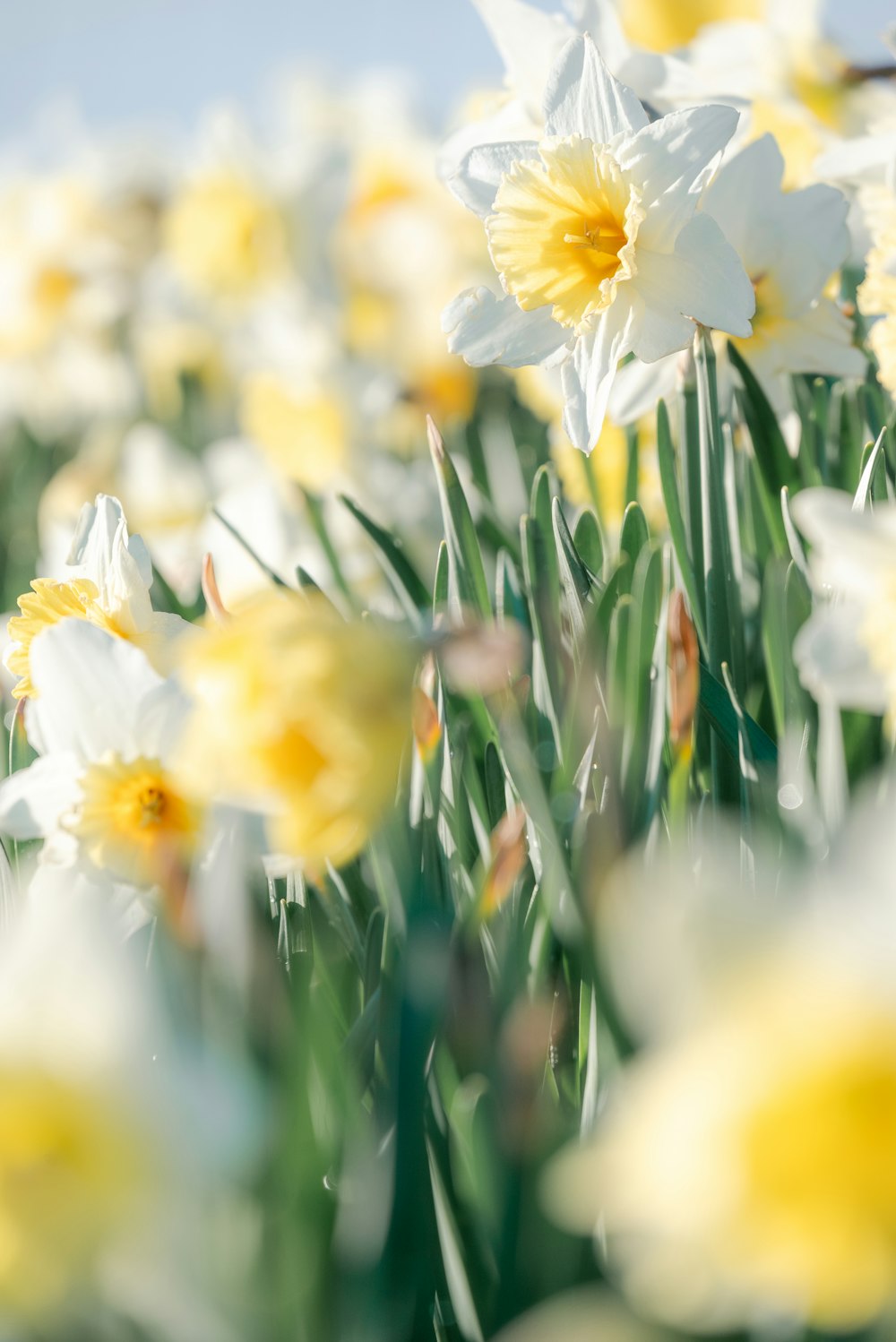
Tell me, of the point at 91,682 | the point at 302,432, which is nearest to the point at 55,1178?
the point at 91,682

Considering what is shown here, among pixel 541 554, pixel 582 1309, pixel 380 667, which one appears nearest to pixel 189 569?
pixel 541 554

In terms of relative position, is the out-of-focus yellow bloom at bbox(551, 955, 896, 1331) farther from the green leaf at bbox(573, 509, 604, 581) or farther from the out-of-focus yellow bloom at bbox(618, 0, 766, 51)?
the out-of-focus yellow bloom at bbox(618, 0, 766, 51)

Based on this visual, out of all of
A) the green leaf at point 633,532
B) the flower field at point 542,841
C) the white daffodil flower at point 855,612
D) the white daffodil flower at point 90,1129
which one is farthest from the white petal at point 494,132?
the white daffodil flower at point 90,1129

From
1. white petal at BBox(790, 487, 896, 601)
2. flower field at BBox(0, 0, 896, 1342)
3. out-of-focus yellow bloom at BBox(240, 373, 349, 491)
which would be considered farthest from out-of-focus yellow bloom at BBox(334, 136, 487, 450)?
white petal at BBox(790, 487, 896, 601)

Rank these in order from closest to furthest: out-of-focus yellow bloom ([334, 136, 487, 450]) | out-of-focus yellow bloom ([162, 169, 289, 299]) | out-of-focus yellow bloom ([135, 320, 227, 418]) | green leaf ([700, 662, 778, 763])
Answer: green leaf ([700, 662, 778, 763]) < out-of-focus yellow bloom ([334, 136, 487, 450]) < out-of-focus yellow bloom ([162, 169, 289, 299]) < out-of-focus yellow bloom ([135, 320, 227, 418])

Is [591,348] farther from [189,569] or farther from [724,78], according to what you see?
[189,569]

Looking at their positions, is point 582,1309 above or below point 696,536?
below
